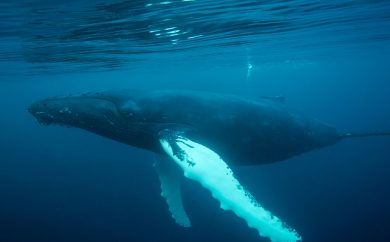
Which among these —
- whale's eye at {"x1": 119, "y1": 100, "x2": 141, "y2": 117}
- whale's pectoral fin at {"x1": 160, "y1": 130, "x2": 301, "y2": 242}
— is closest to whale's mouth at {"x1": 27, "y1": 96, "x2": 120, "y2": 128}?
whale's eye at {"x1": 119, "y1": 100, "x2": 141, "y2": 117}

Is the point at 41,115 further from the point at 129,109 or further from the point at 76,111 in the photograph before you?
the point at 129,109

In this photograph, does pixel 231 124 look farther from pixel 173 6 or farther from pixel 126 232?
pixel 126 232

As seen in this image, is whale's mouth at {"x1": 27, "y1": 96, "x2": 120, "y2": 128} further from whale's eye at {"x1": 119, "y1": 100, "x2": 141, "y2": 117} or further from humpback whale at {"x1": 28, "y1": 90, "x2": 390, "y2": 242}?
whale's eye at {"x1": 119, "y1": 100, "x2": 141, "y2": 117}

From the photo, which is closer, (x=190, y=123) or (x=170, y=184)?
→ (x=190, y=123)

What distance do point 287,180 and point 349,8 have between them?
574 inches

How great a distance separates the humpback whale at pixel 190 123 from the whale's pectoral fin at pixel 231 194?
0.02 meters

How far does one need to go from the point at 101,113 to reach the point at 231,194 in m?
3.47

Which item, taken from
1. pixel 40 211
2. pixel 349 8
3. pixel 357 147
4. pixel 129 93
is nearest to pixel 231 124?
pixel 129 93

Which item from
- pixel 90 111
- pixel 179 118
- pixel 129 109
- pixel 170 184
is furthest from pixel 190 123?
pixel 170 184

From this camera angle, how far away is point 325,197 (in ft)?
75.2

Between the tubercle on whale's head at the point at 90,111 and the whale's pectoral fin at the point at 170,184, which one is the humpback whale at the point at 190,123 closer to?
the tubercle on whale's head at the point at 90,111

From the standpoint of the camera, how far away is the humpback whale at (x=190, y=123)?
682cm

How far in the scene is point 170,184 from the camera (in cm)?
1038

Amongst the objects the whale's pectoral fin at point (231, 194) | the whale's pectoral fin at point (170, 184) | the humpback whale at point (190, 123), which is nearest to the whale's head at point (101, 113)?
the humpback whale at point (190, 123)
